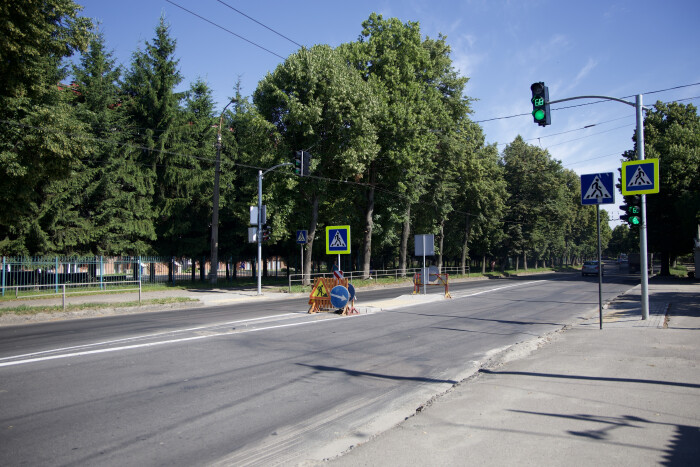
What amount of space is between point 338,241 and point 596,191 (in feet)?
30.4

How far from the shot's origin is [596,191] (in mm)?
11336

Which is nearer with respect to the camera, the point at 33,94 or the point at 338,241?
the point at 338,241

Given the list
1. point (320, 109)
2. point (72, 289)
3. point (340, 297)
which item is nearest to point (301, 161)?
point (340, 297)

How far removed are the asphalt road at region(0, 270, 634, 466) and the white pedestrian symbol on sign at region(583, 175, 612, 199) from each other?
3769 millimetres

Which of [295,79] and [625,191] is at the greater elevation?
[295,79]

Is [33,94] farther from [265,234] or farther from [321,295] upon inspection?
[321,295]

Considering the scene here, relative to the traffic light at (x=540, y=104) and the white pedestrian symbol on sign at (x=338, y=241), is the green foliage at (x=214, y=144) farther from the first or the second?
the traffic light at (x=540, y=104)

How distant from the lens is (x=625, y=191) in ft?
→ 39.6

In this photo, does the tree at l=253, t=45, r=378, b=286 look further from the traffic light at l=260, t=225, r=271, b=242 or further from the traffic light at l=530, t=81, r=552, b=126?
the traffic light at l=530, t=81, r=552, b=126

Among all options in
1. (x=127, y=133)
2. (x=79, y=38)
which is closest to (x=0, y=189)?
(x=79, y=38)

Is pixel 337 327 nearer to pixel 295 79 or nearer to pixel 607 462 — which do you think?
pixel 607 462

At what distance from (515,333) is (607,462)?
8.05 m

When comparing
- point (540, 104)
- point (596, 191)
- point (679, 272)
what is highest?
point (540, 104)

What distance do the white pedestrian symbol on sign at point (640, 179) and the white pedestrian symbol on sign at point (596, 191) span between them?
119cm
